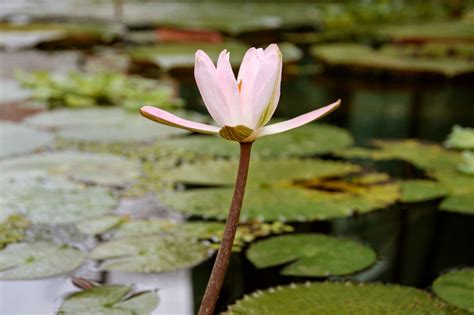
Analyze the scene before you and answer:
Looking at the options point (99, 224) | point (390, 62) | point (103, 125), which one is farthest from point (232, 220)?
point (390, 62)

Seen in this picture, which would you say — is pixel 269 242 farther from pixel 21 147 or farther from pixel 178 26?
pixel 178 26

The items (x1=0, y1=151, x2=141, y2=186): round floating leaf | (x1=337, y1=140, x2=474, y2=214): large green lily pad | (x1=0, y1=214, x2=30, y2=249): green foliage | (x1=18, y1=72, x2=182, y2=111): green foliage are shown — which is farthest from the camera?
(x1=18, y1=72, x2=182, y2=111): green foliage

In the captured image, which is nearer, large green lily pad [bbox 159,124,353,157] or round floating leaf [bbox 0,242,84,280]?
round floating leaf [bbox 0,242,84,280]

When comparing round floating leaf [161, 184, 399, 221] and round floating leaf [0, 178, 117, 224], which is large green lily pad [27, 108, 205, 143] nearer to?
round floating leaf [0, 178, 117, 224]

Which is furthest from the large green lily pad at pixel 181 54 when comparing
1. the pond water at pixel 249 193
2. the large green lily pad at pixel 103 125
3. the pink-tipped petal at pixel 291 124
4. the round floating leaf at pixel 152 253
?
the pink-tipped petal at pixel 291 124

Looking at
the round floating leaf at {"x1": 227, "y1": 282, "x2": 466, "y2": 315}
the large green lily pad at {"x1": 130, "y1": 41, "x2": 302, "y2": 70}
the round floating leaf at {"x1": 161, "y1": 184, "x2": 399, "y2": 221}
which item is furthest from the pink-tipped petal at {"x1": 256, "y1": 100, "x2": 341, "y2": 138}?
the large green lily pad at {"x1": 130, "y1": 41, "x2": 302, "y2": 70}
